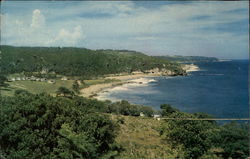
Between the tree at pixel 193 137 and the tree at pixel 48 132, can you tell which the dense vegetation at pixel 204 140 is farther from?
the tree at pixel 48 132

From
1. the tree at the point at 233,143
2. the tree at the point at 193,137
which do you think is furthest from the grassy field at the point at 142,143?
the tree at the point at 233,143

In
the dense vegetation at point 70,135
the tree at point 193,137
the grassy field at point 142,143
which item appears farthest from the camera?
the grassy field at point 142,143

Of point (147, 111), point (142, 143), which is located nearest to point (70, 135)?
point (142, 143)

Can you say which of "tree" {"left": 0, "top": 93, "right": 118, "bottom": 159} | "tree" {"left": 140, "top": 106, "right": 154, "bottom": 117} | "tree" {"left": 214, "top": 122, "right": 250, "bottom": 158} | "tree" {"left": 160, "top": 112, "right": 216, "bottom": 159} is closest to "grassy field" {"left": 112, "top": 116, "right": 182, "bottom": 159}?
"tree" {"left": 160, "top": 112, "right": 216, "bottom": 159}

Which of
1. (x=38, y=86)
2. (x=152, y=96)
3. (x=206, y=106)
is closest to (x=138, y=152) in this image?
(x=38, y=86)

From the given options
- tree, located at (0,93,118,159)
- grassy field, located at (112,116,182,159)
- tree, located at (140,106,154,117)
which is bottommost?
tree, located at (140,106,154,117)

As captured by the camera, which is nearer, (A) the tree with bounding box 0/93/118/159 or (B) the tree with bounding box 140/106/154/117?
(A) the tree with bounding box 0/93/118/159

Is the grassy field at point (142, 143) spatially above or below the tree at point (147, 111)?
above

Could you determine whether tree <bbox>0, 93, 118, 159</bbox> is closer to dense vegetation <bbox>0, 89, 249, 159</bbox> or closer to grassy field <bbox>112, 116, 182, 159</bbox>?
dense vegetation <bbox>0, 89, 249, 159</bbox>

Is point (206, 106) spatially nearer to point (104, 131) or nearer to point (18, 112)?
point (104, 131)
